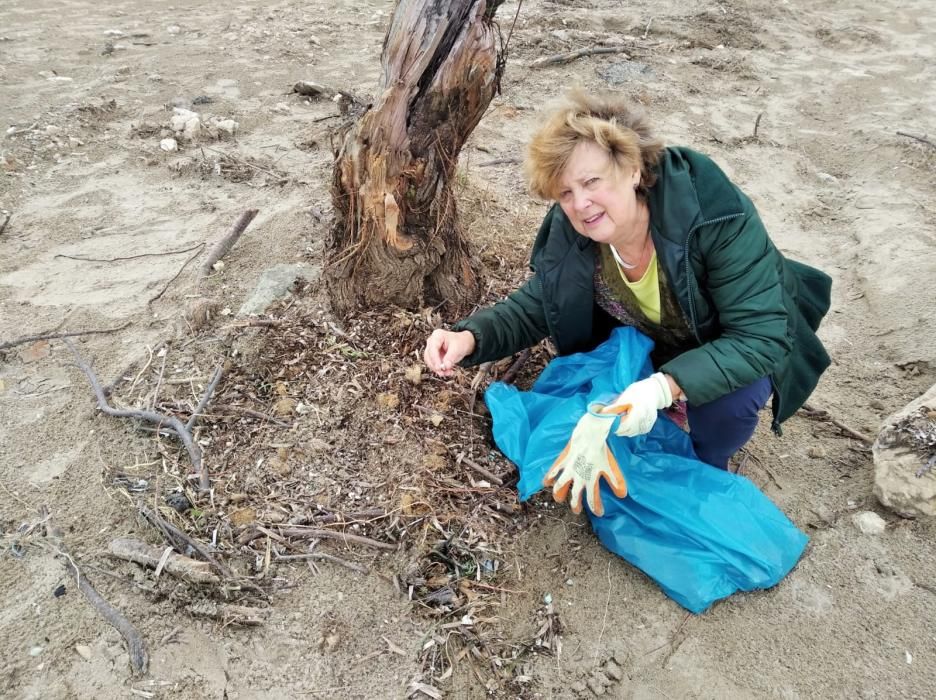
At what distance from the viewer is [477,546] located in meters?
2.03

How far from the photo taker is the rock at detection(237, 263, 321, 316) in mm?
→ 2754

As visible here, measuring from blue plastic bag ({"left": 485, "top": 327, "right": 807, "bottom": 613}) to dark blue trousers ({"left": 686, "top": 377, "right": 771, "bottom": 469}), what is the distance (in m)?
0.08

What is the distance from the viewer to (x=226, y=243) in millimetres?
3242

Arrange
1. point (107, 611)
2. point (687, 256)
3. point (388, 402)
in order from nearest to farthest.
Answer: point (107, 611) → point (687, 256) → point (388, 402)

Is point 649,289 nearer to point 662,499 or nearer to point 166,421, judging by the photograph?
point 662,499

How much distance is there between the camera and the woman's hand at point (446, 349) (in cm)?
211

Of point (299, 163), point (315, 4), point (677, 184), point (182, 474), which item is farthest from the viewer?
point (315, 4)

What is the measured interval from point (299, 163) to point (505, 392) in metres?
2.55

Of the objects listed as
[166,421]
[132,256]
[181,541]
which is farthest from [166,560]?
[132,256]

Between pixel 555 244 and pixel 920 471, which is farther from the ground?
pixel 555 244

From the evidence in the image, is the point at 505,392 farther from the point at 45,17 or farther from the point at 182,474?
the point at 45,17

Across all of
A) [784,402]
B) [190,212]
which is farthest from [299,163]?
[784,402]

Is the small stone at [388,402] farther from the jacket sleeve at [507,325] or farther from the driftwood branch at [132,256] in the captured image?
the driftwood branch at [132,256]

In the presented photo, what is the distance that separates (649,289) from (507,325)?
1.55 feet
